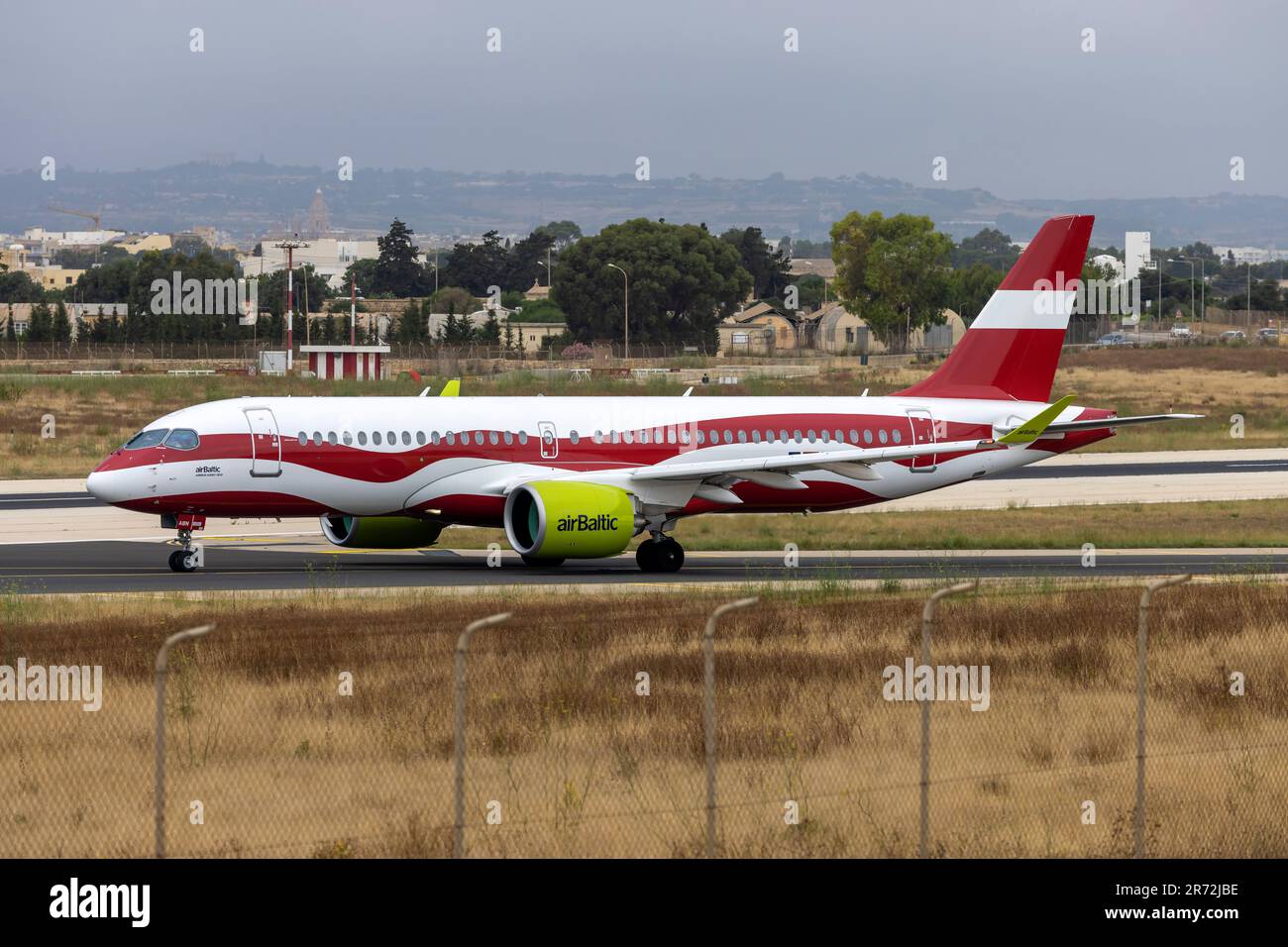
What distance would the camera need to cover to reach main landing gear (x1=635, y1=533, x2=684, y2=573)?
133 feet

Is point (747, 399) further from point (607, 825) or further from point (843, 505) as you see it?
point (607, 825)

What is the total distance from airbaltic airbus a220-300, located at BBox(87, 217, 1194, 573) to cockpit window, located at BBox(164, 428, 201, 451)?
40 millimetres

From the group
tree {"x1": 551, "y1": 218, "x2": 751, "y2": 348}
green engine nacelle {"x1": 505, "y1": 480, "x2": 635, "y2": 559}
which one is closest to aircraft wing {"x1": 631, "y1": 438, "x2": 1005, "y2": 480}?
green engine nacelle {"x1": 505, "y1": 480, "x2": 635, "y2": 559}

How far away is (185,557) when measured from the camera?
127 feet

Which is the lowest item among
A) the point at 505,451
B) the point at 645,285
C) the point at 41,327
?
the point at 505,451

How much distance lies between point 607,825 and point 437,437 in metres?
23.5

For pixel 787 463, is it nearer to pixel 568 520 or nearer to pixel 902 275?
pixel 568 520

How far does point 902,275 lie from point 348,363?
75.4m

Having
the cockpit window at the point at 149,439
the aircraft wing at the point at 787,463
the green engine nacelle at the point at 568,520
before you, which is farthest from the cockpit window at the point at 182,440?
the aircraft wing at the point at 787,463

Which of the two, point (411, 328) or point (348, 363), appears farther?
point (411, 328)

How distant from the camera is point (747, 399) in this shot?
4394 cm

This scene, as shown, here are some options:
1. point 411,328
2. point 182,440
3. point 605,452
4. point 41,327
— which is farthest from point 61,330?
point 605,452
